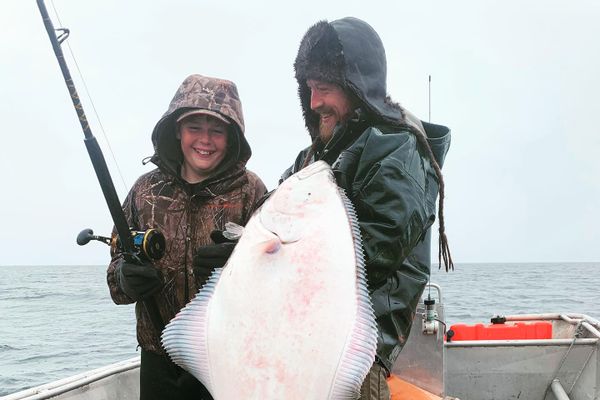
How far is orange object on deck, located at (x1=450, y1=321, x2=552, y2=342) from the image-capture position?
6023 mm

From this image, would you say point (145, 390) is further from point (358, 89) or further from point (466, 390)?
point (466, 390)

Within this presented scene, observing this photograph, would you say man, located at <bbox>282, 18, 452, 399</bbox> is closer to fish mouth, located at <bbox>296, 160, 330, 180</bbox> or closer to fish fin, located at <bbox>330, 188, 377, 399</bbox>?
fish mouth, located at <bbox>296, 160, 330, 180</bbox>

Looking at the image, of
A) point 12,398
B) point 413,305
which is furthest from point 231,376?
point 12,398

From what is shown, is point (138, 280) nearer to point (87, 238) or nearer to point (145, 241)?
point (145, 241)

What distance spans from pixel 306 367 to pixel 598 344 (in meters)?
5.15

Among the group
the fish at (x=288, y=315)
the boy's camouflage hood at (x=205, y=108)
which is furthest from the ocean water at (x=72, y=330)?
the fish at (x=288, y=315)

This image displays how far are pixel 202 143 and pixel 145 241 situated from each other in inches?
25.5

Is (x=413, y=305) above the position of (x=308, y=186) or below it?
below

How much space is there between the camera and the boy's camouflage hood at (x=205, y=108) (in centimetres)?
300

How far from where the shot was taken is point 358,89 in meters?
2.39

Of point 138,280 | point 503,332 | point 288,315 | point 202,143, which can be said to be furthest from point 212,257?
point 503,332

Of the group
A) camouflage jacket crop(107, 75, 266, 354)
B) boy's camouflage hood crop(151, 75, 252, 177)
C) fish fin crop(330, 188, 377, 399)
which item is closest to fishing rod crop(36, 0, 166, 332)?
camouflage jacket crop(107, 75, 266, 354)

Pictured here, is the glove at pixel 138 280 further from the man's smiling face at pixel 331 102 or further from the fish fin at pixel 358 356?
the fish fin at pixel 358 356

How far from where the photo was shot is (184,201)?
3.08 meters
